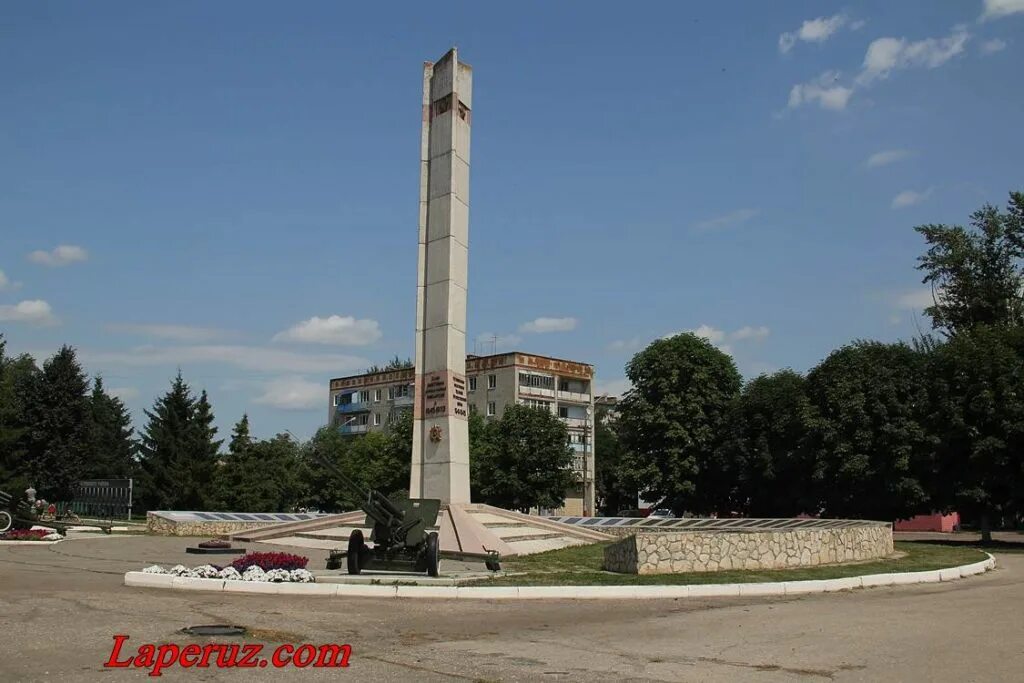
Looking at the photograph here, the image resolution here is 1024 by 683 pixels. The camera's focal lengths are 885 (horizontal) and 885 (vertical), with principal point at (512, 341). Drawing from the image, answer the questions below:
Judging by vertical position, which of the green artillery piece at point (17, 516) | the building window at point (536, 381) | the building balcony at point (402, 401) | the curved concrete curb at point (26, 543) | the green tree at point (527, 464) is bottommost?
the curved concrete curb at point (26, 543)

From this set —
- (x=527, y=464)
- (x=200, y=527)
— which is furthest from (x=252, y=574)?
(x=527, y=464)

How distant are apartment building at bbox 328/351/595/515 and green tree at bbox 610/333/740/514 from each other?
2311cm

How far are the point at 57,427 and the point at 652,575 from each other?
44915 mm

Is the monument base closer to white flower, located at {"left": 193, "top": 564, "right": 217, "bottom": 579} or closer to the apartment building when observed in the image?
white flower, located at {"left": 193, "top": 564, "right": 217, "bottom": 579}

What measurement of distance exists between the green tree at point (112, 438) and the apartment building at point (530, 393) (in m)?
21.2

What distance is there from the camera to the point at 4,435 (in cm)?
4775

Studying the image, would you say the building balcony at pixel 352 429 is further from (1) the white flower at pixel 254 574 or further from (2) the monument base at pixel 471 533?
(1) the white flower at pixel 254 574

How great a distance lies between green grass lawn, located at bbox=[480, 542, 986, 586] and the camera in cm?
1514

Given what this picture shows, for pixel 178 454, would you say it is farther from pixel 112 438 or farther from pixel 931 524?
pixel 931 524

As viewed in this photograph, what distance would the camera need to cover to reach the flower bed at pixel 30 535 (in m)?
25.0

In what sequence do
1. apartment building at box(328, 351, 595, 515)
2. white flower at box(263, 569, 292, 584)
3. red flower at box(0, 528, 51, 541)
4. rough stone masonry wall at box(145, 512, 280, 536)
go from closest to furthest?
white flower at box(263, 569, 292, 584) → red flower at box(0, 528, 51, 541) → rough stone masonry wall at box(145, 512, 280, 536) → apartment building at box(328, 351, 595, 515)

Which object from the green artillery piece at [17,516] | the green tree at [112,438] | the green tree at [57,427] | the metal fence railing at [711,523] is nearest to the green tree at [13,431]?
the green tree at [57,427]

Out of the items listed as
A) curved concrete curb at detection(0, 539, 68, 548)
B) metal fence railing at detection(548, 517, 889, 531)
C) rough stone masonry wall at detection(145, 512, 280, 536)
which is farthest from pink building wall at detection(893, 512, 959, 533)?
curved concrete curb at detection(0, 539, 68, 548)
